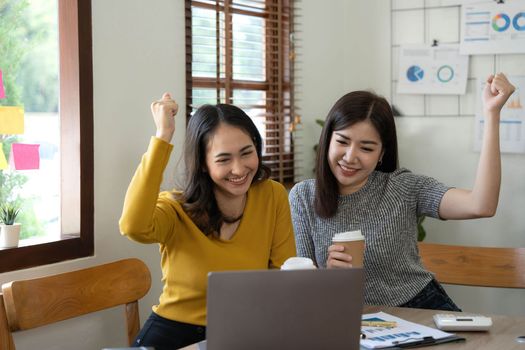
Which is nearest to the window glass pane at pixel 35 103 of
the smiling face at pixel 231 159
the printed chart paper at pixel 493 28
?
the smiling face at pixel 231 159

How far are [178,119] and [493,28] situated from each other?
161 cm

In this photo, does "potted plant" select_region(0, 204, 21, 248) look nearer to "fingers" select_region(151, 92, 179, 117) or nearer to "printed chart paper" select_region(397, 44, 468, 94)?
"fingers" select_region(151, 92, 179, 117)

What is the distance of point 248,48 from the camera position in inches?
131

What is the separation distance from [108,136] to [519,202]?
6.57 ft

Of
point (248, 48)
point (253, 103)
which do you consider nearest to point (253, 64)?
point (248, 48)

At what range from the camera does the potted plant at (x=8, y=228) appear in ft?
6.98

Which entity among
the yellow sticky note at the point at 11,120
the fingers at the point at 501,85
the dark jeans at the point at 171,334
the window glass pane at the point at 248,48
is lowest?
the dark jeans at the point at 171,334

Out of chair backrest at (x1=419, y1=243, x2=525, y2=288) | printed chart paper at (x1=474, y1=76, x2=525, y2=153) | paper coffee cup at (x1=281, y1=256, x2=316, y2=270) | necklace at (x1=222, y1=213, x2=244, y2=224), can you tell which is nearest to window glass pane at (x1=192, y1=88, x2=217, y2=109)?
necklace at (x1=222, y1=213, x2=244, y2=224)

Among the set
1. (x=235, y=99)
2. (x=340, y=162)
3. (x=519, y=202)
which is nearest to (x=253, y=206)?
(x=340, y=162)

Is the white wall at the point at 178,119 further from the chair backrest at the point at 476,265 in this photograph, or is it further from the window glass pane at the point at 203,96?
the chair backrest at the point at 476,265

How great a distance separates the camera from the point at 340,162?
212cm

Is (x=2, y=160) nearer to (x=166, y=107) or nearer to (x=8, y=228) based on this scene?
(x=8, y=228)

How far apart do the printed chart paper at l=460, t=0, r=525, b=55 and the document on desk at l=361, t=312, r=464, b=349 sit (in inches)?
79.1

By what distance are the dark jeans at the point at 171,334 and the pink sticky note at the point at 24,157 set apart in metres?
0.74
